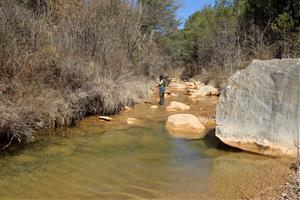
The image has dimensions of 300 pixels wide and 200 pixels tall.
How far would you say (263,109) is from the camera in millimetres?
8594

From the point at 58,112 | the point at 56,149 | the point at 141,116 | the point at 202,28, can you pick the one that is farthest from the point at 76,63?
the point at 202,28

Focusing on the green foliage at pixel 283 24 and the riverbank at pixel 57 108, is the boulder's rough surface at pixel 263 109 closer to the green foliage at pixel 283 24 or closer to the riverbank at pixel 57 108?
the riverbank at pixel 57 108

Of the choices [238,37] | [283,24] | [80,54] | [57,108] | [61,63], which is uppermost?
[283,24]

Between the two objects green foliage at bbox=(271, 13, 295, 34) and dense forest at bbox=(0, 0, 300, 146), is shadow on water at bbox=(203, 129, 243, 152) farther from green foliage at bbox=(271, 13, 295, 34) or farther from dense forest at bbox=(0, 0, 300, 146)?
green foliage at bbox=(271, 13, 295, 34)

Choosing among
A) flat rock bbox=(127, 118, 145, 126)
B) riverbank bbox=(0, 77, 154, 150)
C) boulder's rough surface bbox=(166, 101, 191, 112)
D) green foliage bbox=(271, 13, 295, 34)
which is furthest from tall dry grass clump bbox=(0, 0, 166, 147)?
green foliage bbox=(271, 13, 295, 34)

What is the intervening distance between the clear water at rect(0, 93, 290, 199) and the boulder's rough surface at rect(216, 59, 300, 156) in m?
0.42

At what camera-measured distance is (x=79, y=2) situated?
14.6 m

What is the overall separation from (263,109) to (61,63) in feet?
21.7

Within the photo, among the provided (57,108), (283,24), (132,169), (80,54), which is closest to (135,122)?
(57,108)

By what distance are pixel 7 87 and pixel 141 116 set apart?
6.16m

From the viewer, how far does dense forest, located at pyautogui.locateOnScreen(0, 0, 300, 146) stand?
8.77 m

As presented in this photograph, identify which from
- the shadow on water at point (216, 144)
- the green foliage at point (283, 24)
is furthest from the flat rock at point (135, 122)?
the green foliage at point (283, 24)

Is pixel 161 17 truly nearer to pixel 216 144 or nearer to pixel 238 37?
pixel 238 37

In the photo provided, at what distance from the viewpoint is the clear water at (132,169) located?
6094 millimetres
